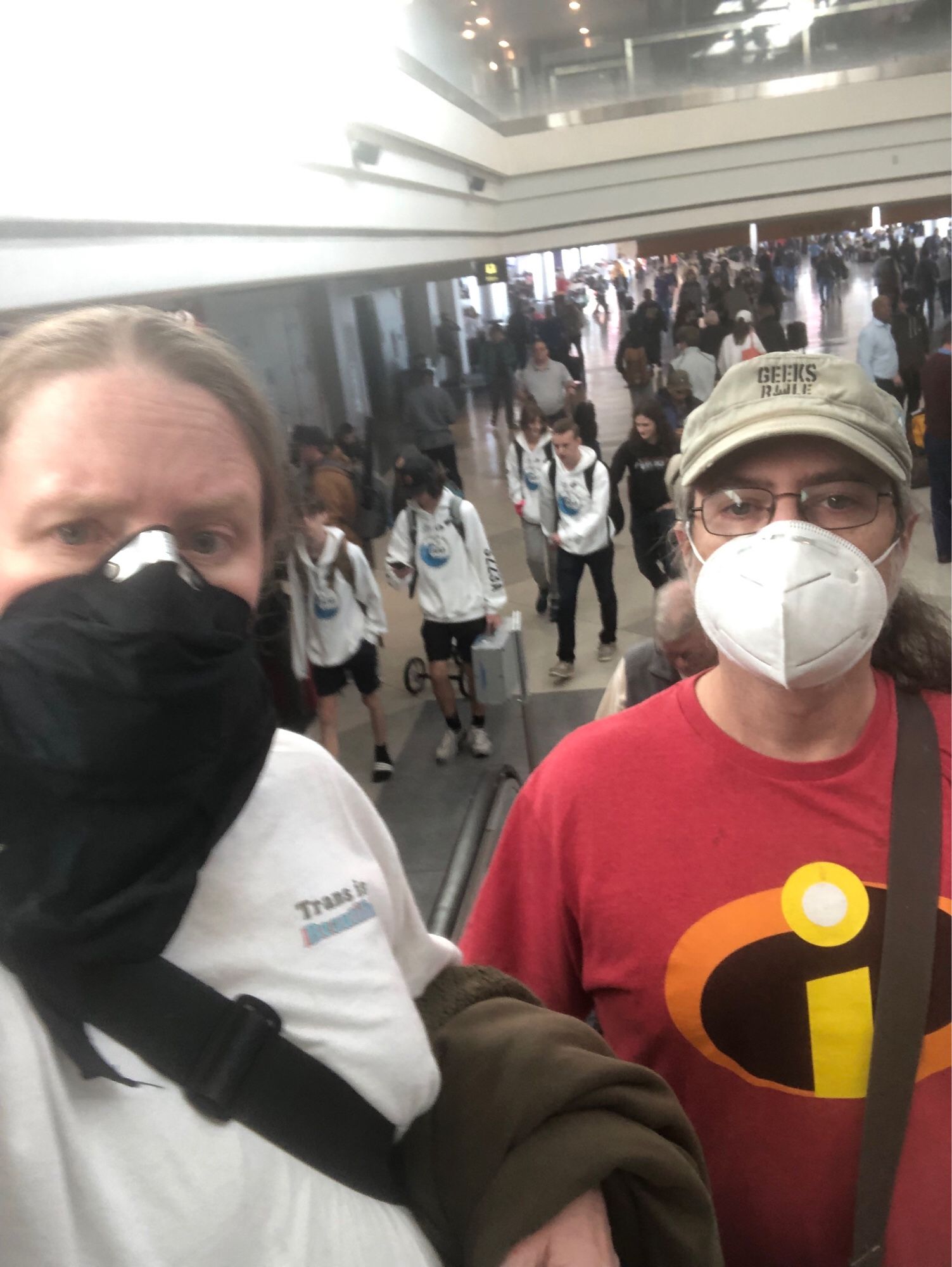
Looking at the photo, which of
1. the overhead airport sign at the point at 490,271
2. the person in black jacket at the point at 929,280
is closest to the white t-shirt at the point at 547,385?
the overhead airport sign at the point at 490,271

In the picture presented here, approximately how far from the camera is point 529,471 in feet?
22.5

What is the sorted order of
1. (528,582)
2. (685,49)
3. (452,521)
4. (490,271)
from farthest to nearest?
(490,271), (685,49), (528,582), (452,521)

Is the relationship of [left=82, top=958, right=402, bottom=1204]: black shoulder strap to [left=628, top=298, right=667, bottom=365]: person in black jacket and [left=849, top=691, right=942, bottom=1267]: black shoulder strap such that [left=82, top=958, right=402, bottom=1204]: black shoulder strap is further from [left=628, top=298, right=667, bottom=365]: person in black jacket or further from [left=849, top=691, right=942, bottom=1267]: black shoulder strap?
[left=628, top=298, right=667, bottom=365]: person in black jacket

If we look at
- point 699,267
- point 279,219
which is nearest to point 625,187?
point 699,267

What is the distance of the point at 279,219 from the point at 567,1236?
11.0 feet

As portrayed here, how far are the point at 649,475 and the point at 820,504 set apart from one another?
196 inches

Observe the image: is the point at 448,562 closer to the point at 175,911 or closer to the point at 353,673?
the point at 353,673

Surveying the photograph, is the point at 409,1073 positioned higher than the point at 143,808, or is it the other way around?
the point at 143,808

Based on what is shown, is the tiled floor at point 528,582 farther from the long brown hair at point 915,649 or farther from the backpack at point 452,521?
the backpack at point 452,521

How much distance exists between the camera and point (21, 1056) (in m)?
0.62

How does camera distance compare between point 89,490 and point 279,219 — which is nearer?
point 89,490

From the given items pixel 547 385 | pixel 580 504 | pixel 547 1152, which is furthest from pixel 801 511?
pixel 547 385

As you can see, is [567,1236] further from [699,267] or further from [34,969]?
[699,267]

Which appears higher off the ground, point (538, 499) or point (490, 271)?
point (490, 271)
